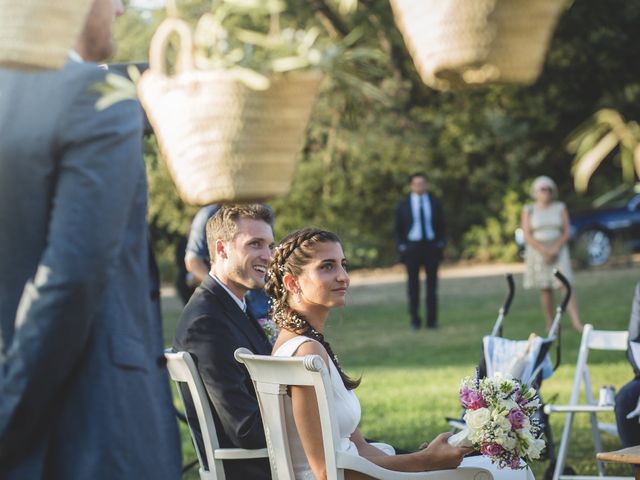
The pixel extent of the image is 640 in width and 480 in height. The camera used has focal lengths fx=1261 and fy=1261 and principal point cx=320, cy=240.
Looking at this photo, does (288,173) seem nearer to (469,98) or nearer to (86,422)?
(86,422)

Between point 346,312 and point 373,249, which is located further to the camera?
point 373,249

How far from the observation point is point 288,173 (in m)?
2.36

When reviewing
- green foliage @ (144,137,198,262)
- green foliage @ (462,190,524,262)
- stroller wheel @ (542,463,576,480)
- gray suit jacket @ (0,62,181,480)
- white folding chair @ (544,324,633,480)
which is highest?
green foliage @ (144,137,198,262)

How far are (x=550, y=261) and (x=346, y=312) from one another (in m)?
5.16

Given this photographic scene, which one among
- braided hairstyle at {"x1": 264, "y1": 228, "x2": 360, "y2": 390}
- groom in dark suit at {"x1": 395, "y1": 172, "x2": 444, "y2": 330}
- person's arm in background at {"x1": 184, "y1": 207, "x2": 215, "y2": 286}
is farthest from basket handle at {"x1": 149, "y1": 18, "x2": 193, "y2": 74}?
groom in dark suit at {"x1": 395, "y1": 172, "x2": 444, "y2": 330}

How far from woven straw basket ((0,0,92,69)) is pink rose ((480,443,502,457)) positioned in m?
2.70

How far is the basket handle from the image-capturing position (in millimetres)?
2357

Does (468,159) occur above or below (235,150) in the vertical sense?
above

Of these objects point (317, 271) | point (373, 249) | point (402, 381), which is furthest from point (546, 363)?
point (373, 249)

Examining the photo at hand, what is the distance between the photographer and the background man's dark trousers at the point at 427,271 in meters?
17.3

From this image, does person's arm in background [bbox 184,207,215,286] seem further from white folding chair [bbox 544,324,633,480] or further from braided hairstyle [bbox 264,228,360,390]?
braided hairstyle [bbox 264,228,360,390]

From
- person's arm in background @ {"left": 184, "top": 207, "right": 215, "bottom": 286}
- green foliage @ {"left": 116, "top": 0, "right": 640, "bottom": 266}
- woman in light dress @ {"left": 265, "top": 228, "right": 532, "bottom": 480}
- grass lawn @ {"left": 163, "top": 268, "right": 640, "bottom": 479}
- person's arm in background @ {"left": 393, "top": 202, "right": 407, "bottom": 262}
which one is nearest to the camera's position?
woman in light dress @ {"left": 265, "top": 228, "right": 532, "bottom": 480}

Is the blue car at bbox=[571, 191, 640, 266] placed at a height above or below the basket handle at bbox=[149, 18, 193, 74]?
above

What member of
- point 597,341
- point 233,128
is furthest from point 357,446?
point 597,341
